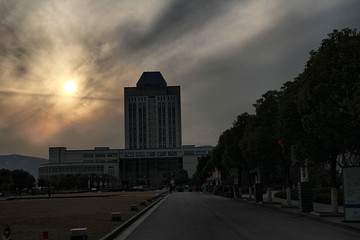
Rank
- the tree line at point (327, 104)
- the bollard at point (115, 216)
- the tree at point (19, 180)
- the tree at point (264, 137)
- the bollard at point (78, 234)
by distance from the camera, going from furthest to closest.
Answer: the tree at point (19, 180), the tree at point (264, 137), the bollard at point (115, 216), the tree line at point (327, 104), the bollard at point (78, 234)

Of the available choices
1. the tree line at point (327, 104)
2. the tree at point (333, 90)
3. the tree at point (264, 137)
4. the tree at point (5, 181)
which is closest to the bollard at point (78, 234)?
the tree line at point (327, 104)

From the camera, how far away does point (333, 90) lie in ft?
63.1

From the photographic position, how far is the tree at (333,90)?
18719mm

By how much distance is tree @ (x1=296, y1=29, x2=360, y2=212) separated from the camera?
1872cm

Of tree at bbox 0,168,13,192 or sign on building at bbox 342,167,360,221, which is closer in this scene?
sign on building at bbox 342,167,360,221

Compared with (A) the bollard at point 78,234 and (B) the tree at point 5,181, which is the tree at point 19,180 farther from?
(A) the bollard at point 78,234

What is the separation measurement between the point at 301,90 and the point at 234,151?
1047 inches

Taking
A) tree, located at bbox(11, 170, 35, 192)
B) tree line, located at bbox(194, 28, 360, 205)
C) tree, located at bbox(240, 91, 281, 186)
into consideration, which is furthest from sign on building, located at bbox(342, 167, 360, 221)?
tree, located at bbox(11, 170, 35, 192)

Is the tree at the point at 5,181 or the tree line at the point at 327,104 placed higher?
the tree line at the point at 327,104

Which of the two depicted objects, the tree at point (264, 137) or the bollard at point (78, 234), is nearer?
the bollard at point (78, 234)

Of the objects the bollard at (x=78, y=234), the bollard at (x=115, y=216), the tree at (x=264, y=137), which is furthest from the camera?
the tree at (x=264, y=137)

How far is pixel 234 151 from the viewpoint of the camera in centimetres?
4703

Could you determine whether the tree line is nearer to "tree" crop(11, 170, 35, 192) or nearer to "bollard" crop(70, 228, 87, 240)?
"bollard" crop(70, 228, 87, 240)

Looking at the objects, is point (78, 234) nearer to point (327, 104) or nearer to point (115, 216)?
point (115, 216)
